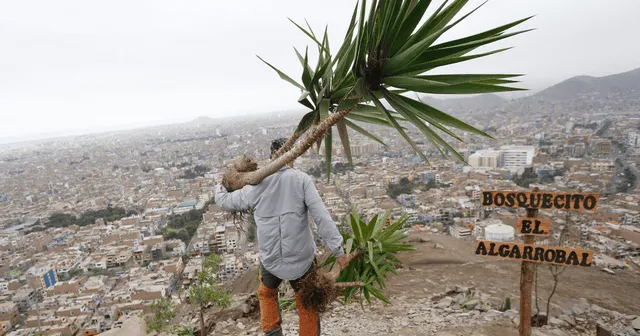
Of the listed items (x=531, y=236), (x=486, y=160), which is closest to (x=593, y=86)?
(x=486, y=160)

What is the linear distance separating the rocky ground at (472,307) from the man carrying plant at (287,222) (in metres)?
1.83

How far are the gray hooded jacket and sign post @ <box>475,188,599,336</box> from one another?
1.48 meters

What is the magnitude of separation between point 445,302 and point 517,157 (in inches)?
1607

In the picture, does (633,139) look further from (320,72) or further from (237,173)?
(237,173)

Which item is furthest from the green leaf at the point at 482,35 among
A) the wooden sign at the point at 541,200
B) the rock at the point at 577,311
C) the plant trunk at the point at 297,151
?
the rock at the point at 577,311

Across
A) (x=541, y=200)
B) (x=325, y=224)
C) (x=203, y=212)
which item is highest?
(x=325, y=224)

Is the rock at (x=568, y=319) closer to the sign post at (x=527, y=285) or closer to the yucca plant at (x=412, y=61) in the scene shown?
the sign post at (x=527, y=285)

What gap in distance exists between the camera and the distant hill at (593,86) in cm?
5472

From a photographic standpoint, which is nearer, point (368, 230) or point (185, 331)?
point (368, 230)

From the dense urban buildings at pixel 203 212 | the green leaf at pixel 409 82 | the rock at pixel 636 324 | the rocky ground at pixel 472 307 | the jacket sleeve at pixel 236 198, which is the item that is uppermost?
the green leaf at pixel 409 82

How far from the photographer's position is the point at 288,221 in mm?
1923

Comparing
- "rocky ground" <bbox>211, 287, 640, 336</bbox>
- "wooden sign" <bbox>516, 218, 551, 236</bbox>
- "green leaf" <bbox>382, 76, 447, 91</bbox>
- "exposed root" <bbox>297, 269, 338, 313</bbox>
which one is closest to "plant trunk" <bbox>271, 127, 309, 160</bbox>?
"green leaf" <bbox>382, 76, 447, 91</bbox>

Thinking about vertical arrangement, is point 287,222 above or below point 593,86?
below

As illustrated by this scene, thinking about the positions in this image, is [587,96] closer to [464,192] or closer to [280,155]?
[464,192]
